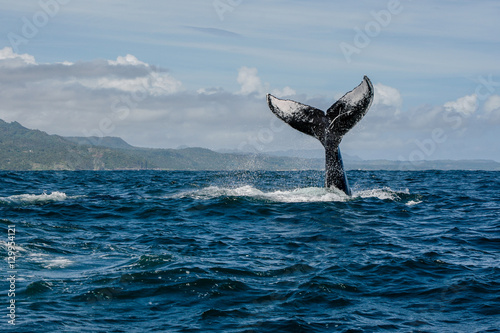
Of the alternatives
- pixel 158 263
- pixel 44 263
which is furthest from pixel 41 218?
pixel 158 263

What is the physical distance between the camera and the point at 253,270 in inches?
364

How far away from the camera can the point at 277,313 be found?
23.7 feet

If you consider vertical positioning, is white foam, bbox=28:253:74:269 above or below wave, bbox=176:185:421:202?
below

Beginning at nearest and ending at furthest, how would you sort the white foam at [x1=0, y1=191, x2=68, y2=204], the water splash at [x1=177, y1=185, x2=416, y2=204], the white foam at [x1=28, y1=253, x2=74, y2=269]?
1. the white foam at [x1=28, y1=253, x2=74, y2=269]
2. the water splash at [x1=177, y1=185, x2=416, y2=204]
3. the white foam at [x1=0, y1=191, x2=68, y2=204]

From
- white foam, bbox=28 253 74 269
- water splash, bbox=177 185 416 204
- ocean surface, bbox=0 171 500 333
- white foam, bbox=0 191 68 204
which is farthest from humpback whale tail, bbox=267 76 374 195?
white foam, bbox=0 191 68 204

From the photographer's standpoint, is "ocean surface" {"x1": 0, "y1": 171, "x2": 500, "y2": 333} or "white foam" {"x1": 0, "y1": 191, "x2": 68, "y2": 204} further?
"white foam" {"x1": 0, "y1": 191, "x2": 68, "y2": 204}

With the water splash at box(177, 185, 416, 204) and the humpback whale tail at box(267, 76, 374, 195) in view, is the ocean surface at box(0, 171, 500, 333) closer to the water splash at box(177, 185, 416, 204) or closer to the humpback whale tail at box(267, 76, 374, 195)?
the water splash at box(177, 185, 416, 204)

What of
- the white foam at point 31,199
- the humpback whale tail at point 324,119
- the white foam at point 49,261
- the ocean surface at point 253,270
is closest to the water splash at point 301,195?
the ocean surface at point 253,270

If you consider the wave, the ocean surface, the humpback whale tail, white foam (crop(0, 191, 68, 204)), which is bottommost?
the ocean surface

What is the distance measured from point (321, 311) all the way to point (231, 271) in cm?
225

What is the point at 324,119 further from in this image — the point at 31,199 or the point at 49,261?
the point at 31,199

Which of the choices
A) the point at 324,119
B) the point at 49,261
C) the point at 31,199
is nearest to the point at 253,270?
the point at 49,261

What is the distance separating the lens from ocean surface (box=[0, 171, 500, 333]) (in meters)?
7.04

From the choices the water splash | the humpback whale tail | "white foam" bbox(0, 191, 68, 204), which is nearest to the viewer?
the humpback whale tail
